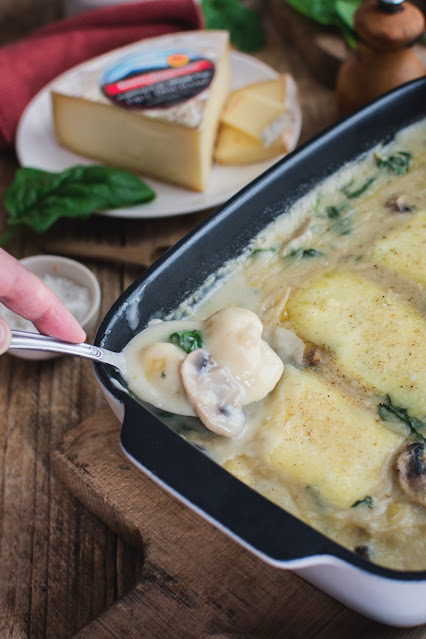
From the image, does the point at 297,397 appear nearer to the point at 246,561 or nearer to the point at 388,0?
the point at 246,561

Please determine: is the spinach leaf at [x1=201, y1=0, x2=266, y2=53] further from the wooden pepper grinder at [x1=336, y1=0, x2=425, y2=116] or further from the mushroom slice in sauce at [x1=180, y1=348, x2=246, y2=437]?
the mushroom slice in sauce at [x1=180, y1=348, x2=246, y2=437]

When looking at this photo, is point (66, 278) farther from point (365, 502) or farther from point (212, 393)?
point (365, 502)

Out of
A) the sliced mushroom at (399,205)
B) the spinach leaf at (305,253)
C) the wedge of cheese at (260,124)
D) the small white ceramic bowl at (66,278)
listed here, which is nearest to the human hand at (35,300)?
the small white ceramic bowl at (66,278)

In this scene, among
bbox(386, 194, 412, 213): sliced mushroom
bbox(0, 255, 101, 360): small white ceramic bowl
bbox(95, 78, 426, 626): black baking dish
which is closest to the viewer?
bbox(95, 78, 426, 626): black baking dish

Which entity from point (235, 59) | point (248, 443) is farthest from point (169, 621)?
→ point (235, 59)

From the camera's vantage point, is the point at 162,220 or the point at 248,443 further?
the point at 162,220

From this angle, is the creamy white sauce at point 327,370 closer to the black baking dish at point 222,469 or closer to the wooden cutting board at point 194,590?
the black baking dish at point 222,469

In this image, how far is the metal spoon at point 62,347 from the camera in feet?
5.18

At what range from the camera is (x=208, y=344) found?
5.74 feet

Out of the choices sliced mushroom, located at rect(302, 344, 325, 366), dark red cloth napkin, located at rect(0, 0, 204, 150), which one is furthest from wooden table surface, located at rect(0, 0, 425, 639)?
dark red cloth napkin, located at rect(0, 0, 204, 150)

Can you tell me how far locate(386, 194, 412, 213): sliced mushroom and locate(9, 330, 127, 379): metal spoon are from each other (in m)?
1.08

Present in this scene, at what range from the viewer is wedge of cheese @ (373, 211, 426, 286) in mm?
2080

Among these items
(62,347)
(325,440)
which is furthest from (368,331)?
(62,347)

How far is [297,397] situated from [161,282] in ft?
1.55
